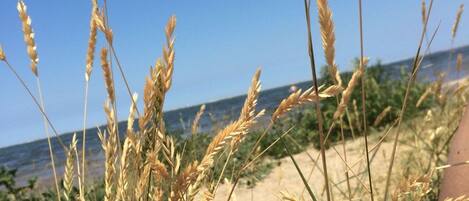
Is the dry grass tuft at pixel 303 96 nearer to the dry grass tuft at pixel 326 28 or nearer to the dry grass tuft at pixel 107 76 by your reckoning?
the dry grass tuft at pixel 326 28

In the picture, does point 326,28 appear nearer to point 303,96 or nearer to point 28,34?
point 303,96

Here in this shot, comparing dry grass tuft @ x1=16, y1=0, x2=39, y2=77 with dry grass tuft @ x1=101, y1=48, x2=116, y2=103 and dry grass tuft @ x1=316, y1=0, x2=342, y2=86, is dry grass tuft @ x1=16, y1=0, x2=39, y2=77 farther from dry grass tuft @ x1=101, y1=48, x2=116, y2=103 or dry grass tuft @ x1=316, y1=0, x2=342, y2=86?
dry grass tuft @ x1=316, y1=0, x2=342, y2=86

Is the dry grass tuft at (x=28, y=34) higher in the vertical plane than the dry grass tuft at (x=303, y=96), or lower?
higher

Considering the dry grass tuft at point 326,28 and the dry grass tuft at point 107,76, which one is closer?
the dry grass tuft at point 326,28

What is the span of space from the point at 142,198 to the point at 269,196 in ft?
7.91

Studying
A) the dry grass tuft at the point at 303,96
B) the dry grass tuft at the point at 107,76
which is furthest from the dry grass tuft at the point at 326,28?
the dry grass tuft at the point at 107,76

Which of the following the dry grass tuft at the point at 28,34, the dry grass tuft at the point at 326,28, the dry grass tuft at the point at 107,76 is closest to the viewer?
the dry grass tuft at the point at 326,28

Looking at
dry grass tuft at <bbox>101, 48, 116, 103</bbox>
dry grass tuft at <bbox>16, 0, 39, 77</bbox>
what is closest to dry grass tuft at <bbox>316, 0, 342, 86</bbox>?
dry grass tuft at <bbox>101, 48, 116, 103</bbox>

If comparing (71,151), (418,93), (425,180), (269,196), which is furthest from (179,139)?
(425,180)

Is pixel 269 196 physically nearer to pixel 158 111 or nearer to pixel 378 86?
pixel 158 111

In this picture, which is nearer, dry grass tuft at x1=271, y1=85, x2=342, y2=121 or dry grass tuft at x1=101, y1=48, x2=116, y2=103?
dry grass tuft at x1=271, y1=85, x2=342, y2=121

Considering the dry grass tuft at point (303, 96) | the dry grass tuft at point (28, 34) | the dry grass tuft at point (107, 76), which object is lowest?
the dry grass tuft at point (303, 96)

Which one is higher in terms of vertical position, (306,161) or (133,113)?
(133,113)

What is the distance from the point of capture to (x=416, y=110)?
18.5 ft
